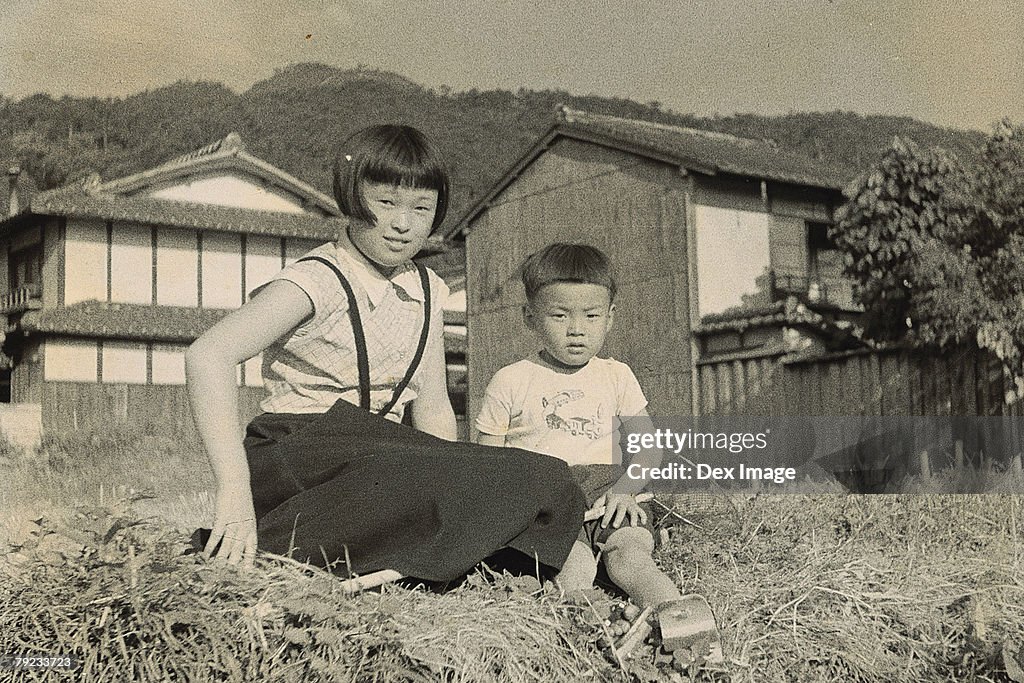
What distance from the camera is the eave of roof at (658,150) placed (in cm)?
317

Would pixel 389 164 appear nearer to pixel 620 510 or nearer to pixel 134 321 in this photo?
pixel 620 510

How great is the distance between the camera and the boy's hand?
1928 mm

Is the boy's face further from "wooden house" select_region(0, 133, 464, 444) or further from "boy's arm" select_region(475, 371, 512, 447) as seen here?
"wooden house" select_region(0, 133, 464, 444)

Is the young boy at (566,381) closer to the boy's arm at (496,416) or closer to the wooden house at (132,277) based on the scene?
the boy's arm at (496,416)

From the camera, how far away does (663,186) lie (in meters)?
3.44

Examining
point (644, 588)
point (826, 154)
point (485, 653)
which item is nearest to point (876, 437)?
point (826, 154)

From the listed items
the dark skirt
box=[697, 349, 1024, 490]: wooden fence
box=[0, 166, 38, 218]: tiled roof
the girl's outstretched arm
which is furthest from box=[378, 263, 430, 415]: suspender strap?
box=[697, 349, 1024, 490]: wooden fence

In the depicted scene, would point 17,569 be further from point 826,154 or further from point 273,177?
point 826,154

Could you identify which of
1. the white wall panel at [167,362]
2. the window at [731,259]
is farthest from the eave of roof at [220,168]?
the window at [731,259]

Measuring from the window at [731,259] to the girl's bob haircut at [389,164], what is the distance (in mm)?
1706

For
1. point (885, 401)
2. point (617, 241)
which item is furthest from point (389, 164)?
point (885, 401)

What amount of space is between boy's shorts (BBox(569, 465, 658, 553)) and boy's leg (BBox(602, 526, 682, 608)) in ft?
0.07

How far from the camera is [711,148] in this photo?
10.9ft

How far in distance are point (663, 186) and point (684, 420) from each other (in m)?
0.77
